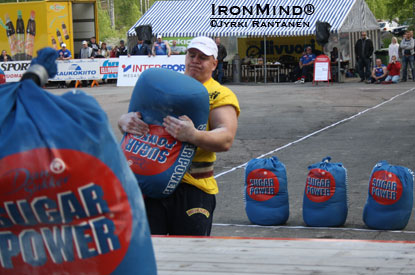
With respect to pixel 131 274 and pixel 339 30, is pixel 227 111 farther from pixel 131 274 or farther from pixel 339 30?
pixel 339 30

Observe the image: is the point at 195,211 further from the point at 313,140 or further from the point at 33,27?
the point at 33,27

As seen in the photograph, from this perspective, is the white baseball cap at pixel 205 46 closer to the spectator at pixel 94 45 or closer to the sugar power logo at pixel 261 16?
the sugar power logo at pixel 261 16

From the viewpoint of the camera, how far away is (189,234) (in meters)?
4.27

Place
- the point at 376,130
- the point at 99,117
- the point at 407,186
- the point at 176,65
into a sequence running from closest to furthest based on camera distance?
the point at 99,117, the point at 407,186, the point at 376,130, the point at 176,65

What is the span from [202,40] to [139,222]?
7.32 ft

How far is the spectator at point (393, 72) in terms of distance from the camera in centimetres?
2834

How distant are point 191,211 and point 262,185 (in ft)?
10.7

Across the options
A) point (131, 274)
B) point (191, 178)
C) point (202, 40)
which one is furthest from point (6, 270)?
point (202, 40)

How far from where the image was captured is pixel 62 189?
6.86 ft

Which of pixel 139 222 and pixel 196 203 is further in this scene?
pixel 196 203

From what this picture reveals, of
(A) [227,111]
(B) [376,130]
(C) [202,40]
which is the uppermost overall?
(C) [202,40]

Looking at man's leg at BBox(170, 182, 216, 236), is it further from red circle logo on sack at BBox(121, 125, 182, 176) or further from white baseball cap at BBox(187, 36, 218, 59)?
white baseball cap at BBox(187, 36, 218, 59)

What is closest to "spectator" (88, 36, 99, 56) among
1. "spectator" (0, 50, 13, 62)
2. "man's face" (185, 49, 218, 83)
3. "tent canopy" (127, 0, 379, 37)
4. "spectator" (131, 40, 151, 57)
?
"tent canopy" (127, 0, 379, 37)

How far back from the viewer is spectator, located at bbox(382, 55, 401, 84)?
28.3 metres
